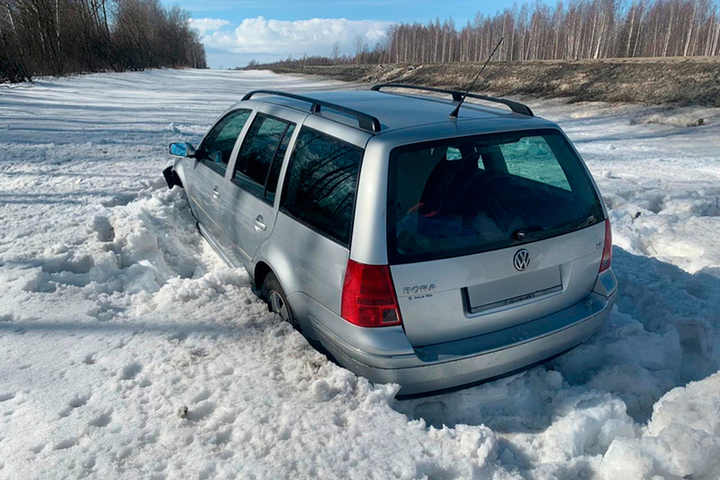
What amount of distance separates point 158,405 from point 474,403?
1.69m

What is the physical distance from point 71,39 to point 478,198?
41.6 m

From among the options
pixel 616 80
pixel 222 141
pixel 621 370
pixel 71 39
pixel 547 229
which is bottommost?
pixel 621 370

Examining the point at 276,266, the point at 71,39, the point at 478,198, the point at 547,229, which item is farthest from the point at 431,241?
the point at 71,39

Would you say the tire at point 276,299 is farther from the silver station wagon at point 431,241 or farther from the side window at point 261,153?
the side window at point 261,153

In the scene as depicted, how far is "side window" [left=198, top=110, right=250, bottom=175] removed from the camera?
4.44 meters

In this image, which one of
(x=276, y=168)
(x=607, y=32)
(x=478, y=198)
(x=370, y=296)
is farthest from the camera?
(x=607, y=32)

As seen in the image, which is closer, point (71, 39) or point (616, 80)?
point (616, 80)

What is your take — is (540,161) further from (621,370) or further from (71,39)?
(71,39)

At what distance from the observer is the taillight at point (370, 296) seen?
259 centimetres

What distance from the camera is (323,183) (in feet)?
9.96

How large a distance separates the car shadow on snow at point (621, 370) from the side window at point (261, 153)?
5.76 feet

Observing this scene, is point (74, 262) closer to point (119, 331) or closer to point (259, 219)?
point (119, 331)

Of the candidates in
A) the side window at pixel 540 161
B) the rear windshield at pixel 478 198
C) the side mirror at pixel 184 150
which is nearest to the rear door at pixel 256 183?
the side mirror at pixel 184 150

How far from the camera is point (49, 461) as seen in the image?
7.58ft
